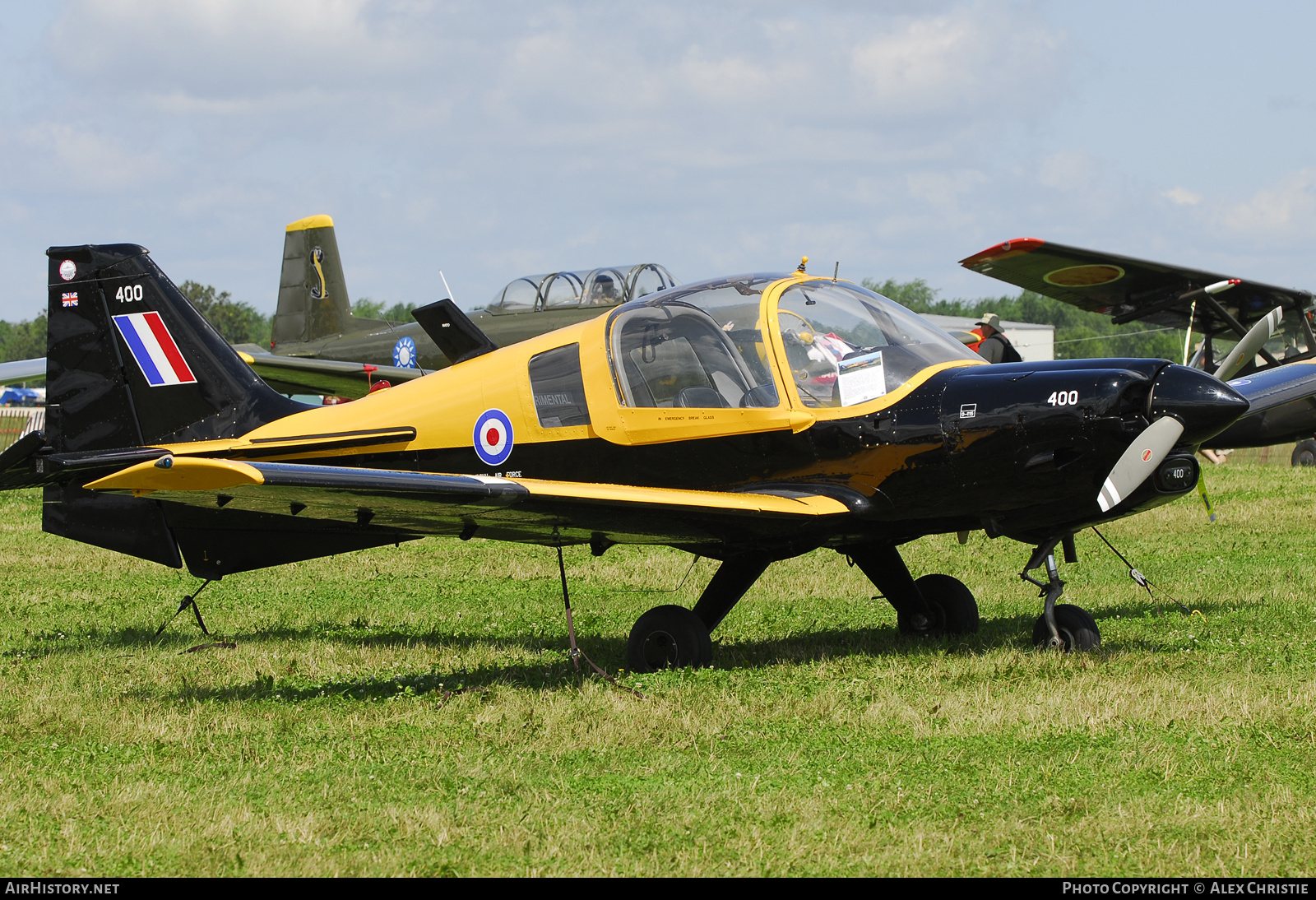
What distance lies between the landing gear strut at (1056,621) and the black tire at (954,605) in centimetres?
90

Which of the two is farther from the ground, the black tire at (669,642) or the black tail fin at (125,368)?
the black tail fin at (125,368)

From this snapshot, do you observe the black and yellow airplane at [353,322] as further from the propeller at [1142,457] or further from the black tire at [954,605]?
the propeller at [1142,457]

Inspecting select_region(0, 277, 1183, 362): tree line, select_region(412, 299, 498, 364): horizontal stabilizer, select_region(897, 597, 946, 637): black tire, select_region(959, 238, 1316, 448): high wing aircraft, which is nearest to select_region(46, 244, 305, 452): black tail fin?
select_region(412, 299, 498, 364): horizontal stabilizer

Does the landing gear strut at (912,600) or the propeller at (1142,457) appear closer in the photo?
A: the propeller at (1142,457)

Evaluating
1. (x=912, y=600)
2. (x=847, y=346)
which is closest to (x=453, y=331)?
(x=847, y=346)

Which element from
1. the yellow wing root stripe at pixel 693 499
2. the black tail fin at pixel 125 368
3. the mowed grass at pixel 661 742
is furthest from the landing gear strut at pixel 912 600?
the black tail fin at pixel 125 368

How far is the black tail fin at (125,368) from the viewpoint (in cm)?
900

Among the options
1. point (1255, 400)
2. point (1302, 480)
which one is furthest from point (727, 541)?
point (1302, 480)

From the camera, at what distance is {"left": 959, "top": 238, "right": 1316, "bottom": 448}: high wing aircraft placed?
15695 mm

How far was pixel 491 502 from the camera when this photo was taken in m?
6.45

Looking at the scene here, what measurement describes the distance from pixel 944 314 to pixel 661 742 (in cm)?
10591

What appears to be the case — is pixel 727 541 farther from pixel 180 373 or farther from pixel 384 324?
pixel 384 324

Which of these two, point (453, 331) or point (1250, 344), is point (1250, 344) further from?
point (453, 331)
